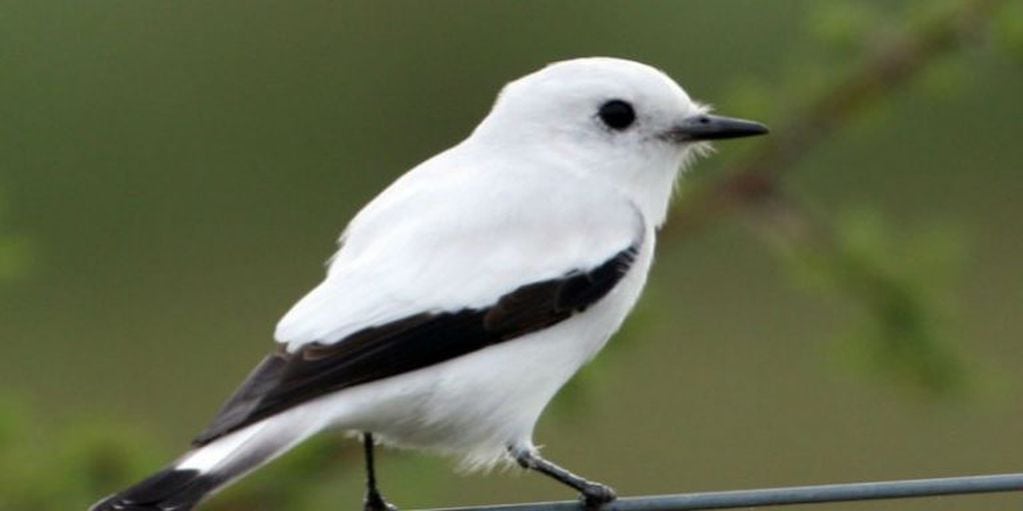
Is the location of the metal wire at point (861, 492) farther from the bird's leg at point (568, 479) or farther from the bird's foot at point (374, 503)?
the bird's foot at point (374, 503)

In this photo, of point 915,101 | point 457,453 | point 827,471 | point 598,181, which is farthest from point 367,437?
point 827,471

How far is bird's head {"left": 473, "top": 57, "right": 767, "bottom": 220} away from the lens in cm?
901

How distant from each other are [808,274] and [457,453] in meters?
2.68

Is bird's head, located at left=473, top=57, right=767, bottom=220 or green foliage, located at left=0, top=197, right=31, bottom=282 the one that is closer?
bird's head, located at left=473, top=57, right=767, bottom=220

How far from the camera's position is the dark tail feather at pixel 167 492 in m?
7.48

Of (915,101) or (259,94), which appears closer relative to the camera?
(915,101)

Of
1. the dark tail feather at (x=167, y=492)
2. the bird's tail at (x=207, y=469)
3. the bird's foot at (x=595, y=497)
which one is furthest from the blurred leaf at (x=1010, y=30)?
the dark tail feather at (x=167, y=492)

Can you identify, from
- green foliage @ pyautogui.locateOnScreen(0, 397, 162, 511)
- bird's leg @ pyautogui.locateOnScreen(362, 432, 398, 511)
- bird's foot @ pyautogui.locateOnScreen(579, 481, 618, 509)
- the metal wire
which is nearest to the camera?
A: the metal wire

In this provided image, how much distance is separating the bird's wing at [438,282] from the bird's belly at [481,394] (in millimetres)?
38

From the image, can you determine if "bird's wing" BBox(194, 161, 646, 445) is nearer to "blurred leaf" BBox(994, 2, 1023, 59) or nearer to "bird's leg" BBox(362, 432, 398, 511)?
"bird's leg" BBox(362, 432, 398, 511)

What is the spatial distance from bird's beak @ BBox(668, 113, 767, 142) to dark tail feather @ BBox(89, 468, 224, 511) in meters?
2.07

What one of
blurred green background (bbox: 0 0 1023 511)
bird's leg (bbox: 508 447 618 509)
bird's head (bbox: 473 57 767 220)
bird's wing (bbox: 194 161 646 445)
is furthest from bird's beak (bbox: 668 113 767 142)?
blurred green background (bbox: 0 0 1023 511)

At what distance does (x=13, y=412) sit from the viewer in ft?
33.4

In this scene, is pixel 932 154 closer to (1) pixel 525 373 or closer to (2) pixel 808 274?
(2) pixel 808 274
